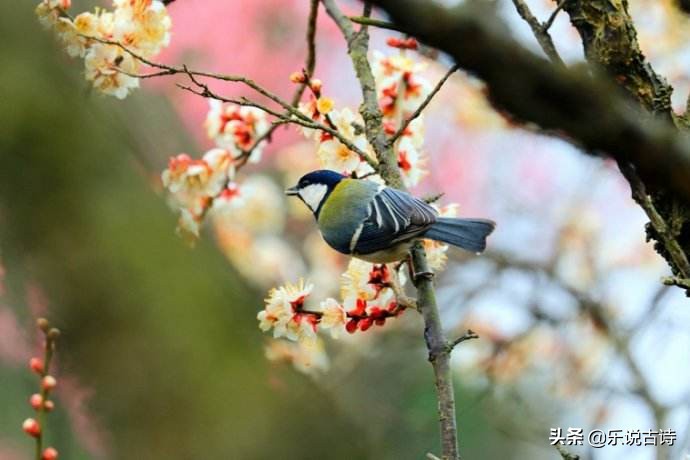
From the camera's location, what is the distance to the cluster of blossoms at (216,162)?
1.98m

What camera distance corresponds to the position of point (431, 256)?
5.58ft

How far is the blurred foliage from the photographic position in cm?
118

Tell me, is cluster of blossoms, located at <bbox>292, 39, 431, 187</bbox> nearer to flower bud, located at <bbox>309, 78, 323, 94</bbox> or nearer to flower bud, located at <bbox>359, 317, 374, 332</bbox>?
flower bud, located at <bbox>309, 78, 323, 94</bbox>

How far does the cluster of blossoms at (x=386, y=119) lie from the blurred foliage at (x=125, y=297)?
330 mm

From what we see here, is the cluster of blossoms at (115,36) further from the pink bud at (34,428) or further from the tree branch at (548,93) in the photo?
the tree branch at (548,93)

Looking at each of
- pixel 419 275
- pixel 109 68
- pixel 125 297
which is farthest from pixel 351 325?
pixel 109 68

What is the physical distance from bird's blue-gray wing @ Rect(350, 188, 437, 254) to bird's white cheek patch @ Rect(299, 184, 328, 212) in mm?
250

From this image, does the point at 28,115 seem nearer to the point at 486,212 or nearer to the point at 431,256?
the point at 431,256

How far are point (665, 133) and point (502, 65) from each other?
0.07 metres

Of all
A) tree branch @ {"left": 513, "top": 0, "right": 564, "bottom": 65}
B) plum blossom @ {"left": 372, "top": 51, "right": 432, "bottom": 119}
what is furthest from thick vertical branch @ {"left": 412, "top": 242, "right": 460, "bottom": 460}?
plum blossom @ {"left": 372, "top": 51, "right": 432, "bottom": 119}

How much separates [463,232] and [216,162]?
0.54 metres

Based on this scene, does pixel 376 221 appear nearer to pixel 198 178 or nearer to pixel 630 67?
pixel 198 178

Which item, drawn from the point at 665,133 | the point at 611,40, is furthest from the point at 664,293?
the point at 665,133

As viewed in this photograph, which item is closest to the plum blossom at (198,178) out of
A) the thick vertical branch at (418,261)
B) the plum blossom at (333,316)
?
the thick vertical branch at (418,261)
